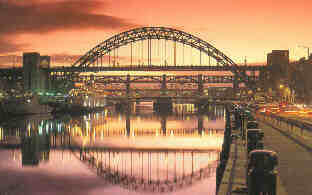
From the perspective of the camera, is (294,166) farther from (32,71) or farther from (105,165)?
(32,71)

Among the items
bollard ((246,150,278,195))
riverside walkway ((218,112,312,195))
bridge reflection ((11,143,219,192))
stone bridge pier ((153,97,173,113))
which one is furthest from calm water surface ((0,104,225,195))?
stone bridge pier ((153,97,173,113))

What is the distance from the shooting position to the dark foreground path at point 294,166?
976cm

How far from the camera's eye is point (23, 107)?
264ft

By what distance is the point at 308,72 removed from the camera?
7606cm

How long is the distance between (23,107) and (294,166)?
7366cm

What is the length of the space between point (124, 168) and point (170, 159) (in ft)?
12.9

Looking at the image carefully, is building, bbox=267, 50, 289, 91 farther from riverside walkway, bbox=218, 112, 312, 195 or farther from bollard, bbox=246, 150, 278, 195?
bollard, bbox=246, 150, 278, 195

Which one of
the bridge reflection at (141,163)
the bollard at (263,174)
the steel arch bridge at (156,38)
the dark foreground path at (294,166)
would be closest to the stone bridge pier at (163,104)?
the steel arch bridge at (156,38)

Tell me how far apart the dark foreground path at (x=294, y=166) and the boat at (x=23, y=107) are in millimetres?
64390

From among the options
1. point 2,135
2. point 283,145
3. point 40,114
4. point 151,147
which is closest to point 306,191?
point 283,145

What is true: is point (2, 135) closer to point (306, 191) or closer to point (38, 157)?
point (38, 157)

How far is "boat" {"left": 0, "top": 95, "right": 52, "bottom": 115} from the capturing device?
77637mm

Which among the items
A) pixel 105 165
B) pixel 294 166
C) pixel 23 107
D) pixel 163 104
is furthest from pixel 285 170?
pixel 163 104

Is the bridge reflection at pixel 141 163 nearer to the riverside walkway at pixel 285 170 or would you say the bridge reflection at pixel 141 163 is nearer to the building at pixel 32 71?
the riverside walkway at pixel 285 170
